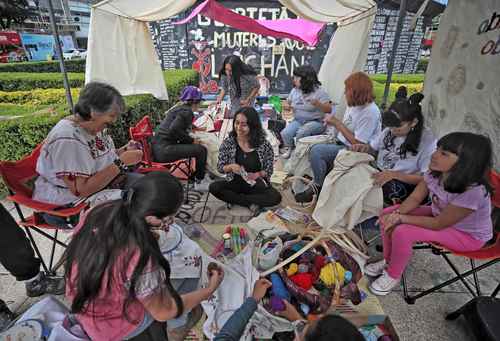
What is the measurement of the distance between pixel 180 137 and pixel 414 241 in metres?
2.85

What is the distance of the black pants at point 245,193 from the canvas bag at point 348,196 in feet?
2.20

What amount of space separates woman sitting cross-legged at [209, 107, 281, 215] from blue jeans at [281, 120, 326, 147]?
1.39 m

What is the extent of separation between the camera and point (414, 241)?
2.07m

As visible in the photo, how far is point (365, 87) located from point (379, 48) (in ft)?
29.0

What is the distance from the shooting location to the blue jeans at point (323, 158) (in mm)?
3432

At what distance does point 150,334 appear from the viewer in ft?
4.63

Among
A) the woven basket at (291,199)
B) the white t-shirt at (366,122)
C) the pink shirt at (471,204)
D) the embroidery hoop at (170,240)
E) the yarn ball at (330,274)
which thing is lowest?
the woven basket at (291,199)

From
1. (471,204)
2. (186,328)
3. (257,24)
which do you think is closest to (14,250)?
(186,328)

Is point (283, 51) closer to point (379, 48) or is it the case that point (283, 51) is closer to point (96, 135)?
point (379, 48)

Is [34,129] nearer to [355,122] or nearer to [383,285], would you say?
[355,122]

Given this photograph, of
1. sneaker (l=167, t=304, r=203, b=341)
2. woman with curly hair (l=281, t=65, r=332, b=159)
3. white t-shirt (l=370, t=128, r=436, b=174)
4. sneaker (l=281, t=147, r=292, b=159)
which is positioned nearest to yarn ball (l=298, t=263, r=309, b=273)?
sneaker (l=167, t=304, r=203, b=341)

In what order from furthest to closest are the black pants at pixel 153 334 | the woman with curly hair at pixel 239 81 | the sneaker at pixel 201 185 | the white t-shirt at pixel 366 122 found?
the woman with curly hair at pixel 239 81 < the sneaker at pixel 201 185 < the white t-shirt at pixel 366 122 < the black pants at pixel 153 334

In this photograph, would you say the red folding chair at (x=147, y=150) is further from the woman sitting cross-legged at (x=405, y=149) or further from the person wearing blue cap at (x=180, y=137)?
the woman sitting cross-legged at (x=405, y=149)

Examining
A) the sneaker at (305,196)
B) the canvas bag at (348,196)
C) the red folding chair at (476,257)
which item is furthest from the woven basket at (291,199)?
the red folding chair at (476,257)
